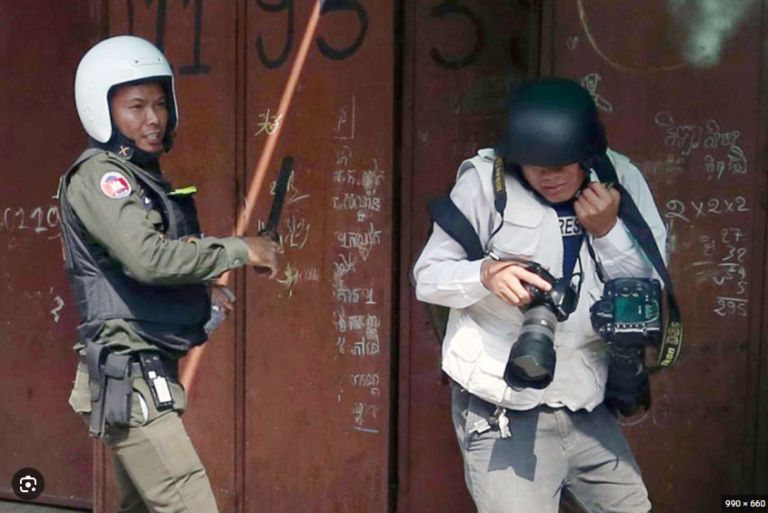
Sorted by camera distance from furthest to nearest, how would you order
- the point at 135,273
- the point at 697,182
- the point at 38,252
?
1. the point at 38,252
2. the point at 697,182
3. the point at 135,273

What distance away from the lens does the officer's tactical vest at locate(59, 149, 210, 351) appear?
2.77 m

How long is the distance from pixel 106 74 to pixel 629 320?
1.64m

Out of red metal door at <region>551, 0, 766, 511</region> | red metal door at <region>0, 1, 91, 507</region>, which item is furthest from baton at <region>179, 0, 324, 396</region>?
red metal door at <region>551, 0, 766, 511</region>

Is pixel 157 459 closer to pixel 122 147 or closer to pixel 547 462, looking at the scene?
pixel 122 147

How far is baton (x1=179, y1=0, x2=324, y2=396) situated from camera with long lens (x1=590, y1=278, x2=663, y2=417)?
1.97 meters

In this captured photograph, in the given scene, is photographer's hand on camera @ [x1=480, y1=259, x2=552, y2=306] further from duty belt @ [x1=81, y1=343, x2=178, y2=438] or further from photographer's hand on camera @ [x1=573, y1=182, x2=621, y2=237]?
duty belt @ [x1=81, y1=343, x2=178, y2=438]

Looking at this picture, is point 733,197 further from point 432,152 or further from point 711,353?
point 432,152

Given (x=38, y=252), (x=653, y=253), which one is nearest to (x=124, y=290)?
(x=653, y=253)

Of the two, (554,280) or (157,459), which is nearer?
(554,280)

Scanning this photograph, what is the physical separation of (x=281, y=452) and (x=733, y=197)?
2.03m

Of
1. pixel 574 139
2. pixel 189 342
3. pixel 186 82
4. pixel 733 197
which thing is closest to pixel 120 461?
pixel 189 342

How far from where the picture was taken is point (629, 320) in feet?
7.59

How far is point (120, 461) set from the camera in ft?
9.36

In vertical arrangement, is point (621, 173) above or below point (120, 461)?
above
